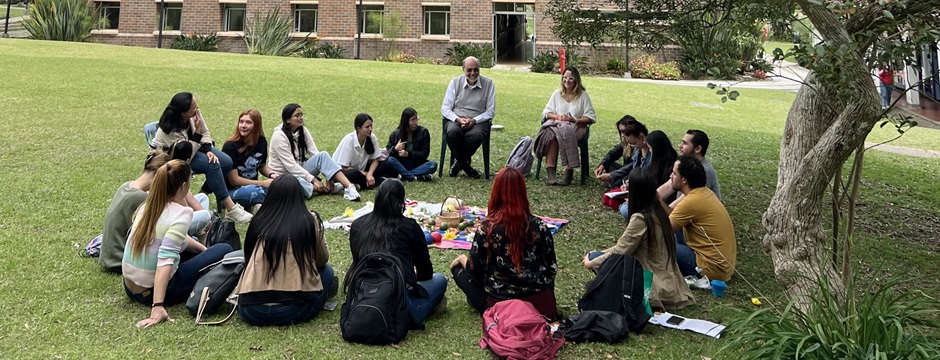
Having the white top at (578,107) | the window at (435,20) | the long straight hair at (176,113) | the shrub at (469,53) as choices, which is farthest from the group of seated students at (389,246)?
the window at (435,20)

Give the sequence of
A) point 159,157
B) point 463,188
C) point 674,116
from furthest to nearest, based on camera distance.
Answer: point 674,116, point 463,188, point 159,157

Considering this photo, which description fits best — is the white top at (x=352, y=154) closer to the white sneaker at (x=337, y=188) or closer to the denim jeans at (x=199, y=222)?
the white sneaker at (x=337, y=188)

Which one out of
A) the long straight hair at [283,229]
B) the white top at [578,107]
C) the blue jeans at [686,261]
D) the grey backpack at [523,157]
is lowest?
the blue jeans at [686,261]

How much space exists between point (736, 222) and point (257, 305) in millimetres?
5419

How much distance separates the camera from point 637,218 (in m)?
5.12

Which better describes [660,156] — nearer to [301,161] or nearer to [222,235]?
[301,161]

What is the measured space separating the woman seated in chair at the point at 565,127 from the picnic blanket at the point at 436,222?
1667mm

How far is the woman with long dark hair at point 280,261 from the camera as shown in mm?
4535

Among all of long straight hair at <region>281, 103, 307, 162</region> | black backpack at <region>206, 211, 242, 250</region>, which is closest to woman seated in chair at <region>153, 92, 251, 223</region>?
long straight hair at <region>281, 103, 307, 162</region>

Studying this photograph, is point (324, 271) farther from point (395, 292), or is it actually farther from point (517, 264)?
point (517, 264)

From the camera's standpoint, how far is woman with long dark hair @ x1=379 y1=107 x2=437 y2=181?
29.2 feet

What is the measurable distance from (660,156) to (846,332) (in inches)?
143

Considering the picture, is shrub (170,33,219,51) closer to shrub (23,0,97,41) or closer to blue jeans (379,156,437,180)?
shrub (23,0,97,41)

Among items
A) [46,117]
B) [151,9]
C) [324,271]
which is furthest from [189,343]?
[151,9]
